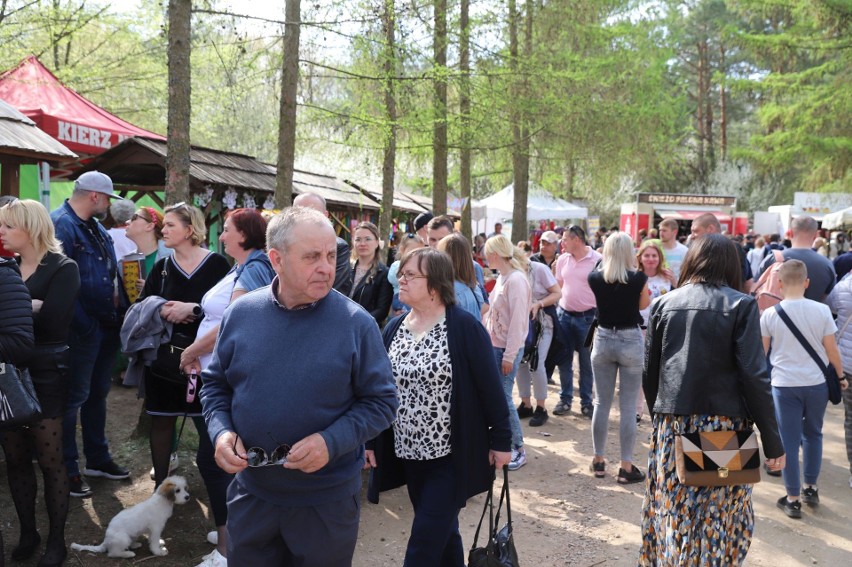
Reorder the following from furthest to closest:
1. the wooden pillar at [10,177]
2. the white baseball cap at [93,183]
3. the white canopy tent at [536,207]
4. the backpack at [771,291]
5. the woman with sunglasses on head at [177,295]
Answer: the white canopy tent at [536,207] → the wooden pillar at [10,177] → the backpack at [771,291] → the white baseball cap at [93,183] → the woman with sunglasses on head at [177,295]

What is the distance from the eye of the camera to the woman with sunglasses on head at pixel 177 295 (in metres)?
4.16

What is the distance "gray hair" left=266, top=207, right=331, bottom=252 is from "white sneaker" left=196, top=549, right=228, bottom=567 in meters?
2.05

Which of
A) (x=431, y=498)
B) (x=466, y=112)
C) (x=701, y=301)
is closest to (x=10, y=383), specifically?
(x=431, y=498)

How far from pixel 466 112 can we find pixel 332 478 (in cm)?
1024

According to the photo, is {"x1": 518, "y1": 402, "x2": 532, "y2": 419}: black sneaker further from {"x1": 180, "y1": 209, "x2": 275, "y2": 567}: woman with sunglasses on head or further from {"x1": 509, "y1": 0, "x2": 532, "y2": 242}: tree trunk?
{"x1": 509, "y1": 0, "x2": 532, "y2": 242}: tree trunk

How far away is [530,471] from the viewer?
6.10 meters

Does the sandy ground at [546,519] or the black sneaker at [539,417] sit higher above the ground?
the black sneaker at [539,417]

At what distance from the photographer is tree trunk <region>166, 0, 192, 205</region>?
5652 mm

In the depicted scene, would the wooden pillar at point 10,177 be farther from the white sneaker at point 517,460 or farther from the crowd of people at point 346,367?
the white sneaker at point 517,460

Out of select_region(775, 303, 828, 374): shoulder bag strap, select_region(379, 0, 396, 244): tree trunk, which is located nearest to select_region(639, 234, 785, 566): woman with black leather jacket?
select_region(775, 303, 828, 374): shoulder bag strap

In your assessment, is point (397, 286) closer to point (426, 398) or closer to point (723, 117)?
point (426, 398)

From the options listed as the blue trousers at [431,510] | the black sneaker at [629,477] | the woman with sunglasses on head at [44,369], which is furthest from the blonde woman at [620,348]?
the woman with sunglasses on head at [44,369]

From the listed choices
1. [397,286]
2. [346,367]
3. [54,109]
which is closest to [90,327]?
[397,286]

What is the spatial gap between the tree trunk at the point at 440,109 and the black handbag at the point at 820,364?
18.3ft
